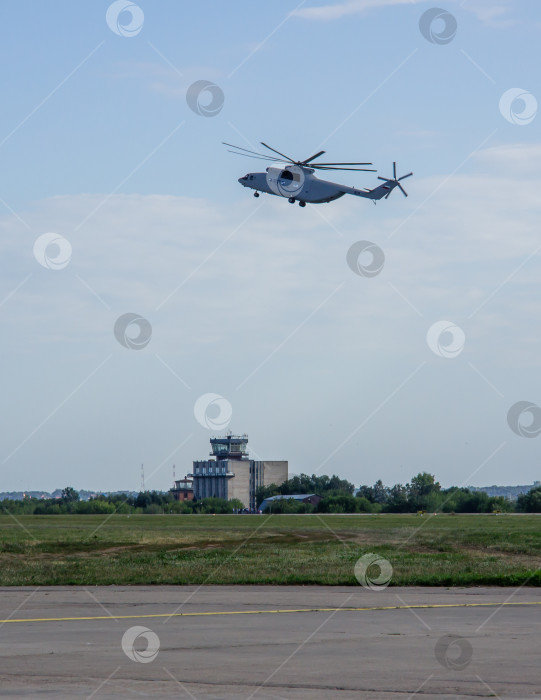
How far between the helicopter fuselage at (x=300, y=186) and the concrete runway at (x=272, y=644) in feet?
86.9

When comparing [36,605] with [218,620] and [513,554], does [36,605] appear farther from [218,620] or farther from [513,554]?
[513,554]

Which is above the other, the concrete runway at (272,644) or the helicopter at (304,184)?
the helicopter at (304,184)

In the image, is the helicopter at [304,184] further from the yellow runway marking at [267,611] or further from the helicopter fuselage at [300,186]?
the yellow runway marking at [267,611]

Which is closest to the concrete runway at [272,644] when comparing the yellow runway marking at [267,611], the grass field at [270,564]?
the yellow runway marking at [267,611]

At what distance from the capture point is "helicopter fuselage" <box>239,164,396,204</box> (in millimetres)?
48906

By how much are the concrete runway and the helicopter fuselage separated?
86.9 feet

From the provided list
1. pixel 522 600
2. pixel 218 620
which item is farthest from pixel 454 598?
pixel 218 620

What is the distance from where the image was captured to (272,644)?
1633 centimetres

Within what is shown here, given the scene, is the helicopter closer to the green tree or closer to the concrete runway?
the concrete runway

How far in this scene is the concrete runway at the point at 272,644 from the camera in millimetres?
12227

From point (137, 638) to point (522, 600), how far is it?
1028 cm

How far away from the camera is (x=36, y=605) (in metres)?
23.3

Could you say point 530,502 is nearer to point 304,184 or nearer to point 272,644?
point 304,184

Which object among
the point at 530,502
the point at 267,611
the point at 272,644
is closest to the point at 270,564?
the point at 267,611
